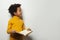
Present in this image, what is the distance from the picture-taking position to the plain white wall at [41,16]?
1730 millimetres

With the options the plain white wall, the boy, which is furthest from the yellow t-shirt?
the plain white wall

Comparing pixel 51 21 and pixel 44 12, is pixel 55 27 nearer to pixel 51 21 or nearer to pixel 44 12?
pixel 51 21

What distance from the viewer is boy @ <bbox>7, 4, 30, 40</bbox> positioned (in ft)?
5.65

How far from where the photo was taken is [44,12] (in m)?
1.76

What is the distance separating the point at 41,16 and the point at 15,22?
0.30 meters

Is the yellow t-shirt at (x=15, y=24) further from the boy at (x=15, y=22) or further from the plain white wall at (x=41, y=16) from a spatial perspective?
the plain white wall at (x=41, y=16)

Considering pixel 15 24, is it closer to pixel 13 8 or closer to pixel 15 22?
pixel 15 22

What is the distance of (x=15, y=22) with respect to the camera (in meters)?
1.73

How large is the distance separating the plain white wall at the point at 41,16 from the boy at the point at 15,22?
0.09m

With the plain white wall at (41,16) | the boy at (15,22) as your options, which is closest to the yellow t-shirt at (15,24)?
the boy at (15,22)

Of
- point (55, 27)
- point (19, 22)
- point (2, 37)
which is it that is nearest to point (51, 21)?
point (55, 27)

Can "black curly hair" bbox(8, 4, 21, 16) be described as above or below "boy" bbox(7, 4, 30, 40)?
above

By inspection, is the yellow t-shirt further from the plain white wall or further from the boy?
the plain white wall

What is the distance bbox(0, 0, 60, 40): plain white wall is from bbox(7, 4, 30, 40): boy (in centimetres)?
9
